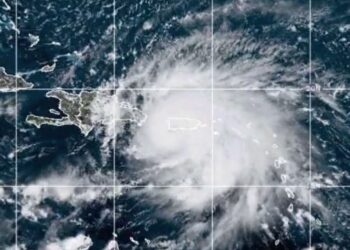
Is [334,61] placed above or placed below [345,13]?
below

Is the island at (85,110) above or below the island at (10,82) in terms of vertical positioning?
below

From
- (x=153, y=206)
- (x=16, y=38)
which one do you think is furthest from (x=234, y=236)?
(x=16, y=38)

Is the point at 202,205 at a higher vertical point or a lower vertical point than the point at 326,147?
lower

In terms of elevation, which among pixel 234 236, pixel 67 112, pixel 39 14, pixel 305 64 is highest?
pixel 39 14

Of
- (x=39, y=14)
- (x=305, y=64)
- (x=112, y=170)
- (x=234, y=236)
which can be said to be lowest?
(x=234, y=236)

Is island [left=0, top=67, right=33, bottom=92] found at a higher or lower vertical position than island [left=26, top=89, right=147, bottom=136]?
higher

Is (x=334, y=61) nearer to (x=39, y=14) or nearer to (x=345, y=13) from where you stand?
(x=345, y=13)

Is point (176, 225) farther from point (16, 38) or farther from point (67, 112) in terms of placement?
point (16, 38)

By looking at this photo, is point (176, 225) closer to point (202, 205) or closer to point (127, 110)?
point (202, 205)

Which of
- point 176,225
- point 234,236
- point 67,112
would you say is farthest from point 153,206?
point 67,112
